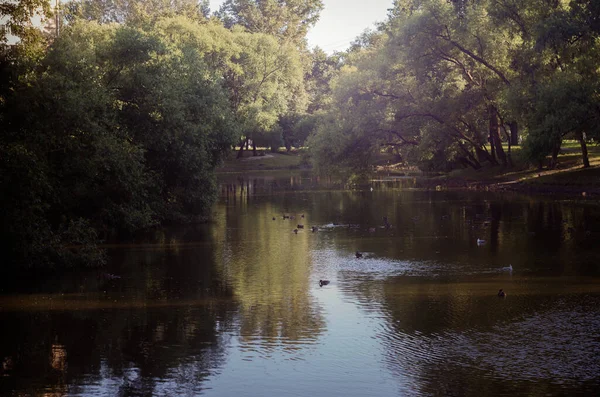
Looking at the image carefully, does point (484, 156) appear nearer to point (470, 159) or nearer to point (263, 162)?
point (470, 159)

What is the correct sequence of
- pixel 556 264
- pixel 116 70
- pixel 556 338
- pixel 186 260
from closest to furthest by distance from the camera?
1. pixel 556 338
2. pixel 556 264
3. pixel 186 260
4. pixel 116 70

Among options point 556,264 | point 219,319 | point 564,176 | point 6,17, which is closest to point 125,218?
point 6,17

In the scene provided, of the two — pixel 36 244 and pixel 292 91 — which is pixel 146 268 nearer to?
pixel 36 244

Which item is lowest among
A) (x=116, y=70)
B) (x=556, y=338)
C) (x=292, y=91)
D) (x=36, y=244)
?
(x=556, y=338)

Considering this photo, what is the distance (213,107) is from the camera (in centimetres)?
4222

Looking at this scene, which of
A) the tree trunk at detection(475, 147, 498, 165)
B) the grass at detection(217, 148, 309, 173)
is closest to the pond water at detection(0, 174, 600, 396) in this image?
the tree trunk at detection(475, 147, 498, 165)

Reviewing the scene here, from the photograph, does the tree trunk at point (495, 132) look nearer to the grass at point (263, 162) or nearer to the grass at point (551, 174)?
the grass at point (551, 174)

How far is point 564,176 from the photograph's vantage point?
56000 mm

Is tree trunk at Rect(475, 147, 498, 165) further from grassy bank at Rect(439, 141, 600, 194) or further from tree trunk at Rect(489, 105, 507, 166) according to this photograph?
grassy bank at Rect(439, 141, 600, 194)

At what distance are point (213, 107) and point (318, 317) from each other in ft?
79.1

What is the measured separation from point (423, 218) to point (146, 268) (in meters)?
19.4

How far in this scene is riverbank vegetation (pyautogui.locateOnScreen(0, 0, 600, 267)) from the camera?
26250 mm

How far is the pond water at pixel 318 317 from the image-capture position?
1534 cm

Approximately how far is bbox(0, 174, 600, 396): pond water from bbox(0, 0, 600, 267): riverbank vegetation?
2.97 metres
